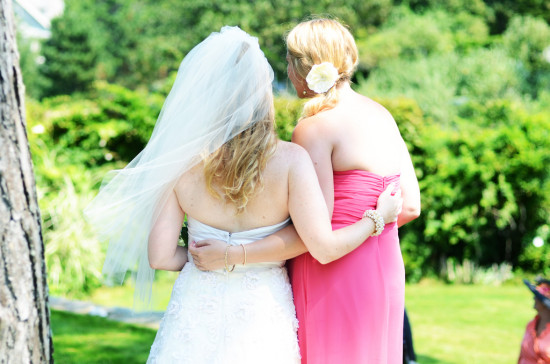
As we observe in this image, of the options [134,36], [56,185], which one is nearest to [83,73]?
[134,36]

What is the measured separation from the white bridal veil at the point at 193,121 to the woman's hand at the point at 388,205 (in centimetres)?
61

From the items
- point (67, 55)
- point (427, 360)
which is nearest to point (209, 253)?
point (427, 360)

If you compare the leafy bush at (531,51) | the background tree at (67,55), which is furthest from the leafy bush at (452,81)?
the background tree at (67,55)

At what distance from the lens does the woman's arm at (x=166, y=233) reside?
2.47m

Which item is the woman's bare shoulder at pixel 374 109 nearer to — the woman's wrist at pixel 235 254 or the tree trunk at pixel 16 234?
the woman's wrist at pixel 235 254

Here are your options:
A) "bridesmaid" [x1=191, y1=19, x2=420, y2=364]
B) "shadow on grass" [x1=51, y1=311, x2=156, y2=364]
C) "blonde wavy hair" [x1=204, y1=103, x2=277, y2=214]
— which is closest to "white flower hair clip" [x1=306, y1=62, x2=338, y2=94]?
"bridesmaid" [x1=191, y1=19, x2=420, y2=364]

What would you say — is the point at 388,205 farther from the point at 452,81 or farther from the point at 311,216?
the point at 452,81

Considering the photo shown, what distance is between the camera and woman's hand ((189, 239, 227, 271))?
242 centimetres

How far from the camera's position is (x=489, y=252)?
9836mm

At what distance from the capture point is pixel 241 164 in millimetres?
2338

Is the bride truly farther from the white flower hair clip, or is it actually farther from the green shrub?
the green shrub

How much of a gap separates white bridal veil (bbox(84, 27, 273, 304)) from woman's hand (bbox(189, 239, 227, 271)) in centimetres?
22

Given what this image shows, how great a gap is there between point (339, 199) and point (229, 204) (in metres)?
0.48

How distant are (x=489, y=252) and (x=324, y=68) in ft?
26.3
